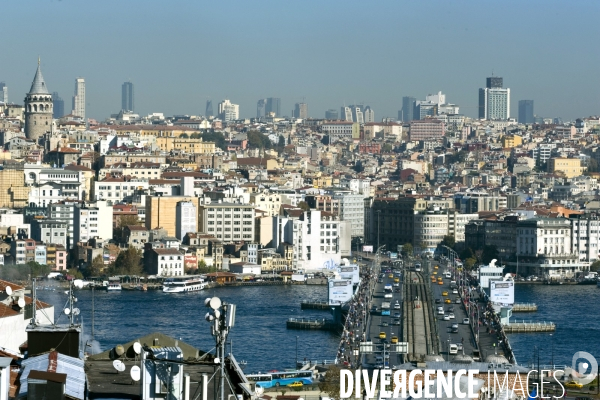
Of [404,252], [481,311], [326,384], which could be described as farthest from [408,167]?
[326,384]

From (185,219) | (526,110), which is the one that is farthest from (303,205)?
(526,110)

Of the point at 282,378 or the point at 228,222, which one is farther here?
the point at 228,222

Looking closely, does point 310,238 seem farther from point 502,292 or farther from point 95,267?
point 502,292

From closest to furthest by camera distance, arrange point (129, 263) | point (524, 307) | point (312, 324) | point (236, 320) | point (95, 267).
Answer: point (236, 320) < point (312, 324) < point (524, 307) < point (95, 267) < point (129, 263)

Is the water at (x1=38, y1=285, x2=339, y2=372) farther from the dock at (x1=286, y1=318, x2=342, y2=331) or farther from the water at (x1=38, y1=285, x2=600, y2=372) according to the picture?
the dock at (x1=286, y1=318, x2=342, y2=331)

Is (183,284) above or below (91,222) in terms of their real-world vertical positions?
below

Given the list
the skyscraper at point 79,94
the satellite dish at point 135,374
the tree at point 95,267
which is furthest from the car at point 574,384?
the skyscraper at point 79,94

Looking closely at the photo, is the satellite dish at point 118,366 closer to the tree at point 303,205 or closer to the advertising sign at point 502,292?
the advertising sign at point 502,292
